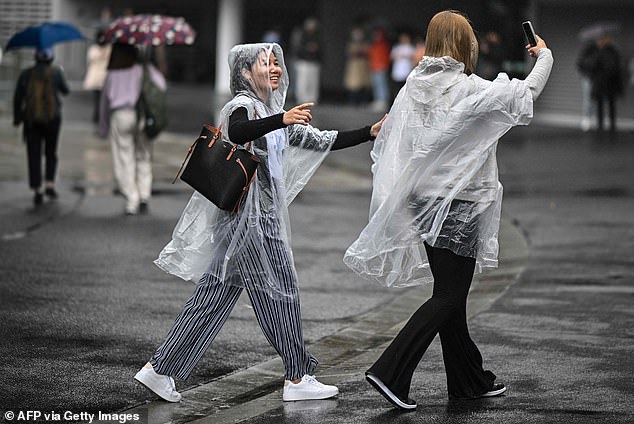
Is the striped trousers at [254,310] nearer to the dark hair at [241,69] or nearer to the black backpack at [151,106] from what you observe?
the dark hair at [241,69]

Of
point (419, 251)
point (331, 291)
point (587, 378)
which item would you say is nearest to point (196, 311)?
point (419, 251)

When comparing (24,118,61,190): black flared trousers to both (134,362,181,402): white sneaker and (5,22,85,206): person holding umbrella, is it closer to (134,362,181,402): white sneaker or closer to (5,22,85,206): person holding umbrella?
(5,22,85,206): person holding umbrella

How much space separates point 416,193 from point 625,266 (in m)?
4.75

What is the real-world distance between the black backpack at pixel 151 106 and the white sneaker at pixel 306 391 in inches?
269

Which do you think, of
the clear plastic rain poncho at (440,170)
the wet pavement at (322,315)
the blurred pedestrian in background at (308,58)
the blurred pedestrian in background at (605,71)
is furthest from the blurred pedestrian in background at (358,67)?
the clear plastic rain poncho at (440,170)

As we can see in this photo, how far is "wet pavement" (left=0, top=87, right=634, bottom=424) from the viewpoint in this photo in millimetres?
6145

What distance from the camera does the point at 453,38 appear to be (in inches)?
235

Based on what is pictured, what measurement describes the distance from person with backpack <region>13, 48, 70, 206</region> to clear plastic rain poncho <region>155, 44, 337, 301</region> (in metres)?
7.42

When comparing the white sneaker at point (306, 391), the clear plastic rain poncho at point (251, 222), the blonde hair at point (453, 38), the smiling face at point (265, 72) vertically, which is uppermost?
the blonde hair at point (453, 38)

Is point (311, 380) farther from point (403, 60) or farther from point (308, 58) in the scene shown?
point (308, 58)

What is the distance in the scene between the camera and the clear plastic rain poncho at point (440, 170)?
5930mm

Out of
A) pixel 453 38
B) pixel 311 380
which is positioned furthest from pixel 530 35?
pixel 311 380

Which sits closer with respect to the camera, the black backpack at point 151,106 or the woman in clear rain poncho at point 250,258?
the woman in clear rain poncho at point 250,258

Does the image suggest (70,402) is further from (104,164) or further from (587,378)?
(104,164)
